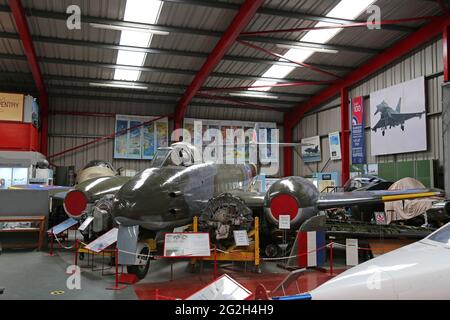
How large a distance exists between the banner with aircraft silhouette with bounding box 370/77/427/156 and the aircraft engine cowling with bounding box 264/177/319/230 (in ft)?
29.4

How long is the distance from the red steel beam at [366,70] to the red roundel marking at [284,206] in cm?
955

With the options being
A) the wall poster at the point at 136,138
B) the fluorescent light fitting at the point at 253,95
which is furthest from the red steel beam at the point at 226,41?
the fluorescent light fitting at the point at 253,95

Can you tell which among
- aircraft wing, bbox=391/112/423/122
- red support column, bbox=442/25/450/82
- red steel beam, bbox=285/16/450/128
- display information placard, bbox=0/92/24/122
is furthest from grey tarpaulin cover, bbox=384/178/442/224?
display information placard, bbox=0/92/24/122

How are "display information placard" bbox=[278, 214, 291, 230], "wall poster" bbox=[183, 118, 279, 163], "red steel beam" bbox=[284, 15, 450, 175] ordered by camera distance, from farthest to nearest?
"wall poster" bbox=[183, 118, 279, 163] → "red steel beam" bbox=[284, 15, 450, 175] → "display information placard" bbox=[278, 214, 291, 230]

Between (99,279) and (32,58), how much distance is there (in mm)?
10323

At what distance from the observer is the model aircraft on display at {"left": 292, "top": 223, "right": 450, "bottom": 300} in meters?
2.71

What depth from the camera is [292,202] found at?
23.7 ft

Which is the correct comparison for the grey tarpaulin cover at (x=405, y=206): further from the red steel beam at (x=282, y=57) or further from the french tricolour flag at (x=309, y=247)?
the french tricolour flag at (x=309, y=247)

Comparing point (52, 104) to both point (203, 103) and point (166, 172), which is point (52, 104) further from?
point (166, 172)

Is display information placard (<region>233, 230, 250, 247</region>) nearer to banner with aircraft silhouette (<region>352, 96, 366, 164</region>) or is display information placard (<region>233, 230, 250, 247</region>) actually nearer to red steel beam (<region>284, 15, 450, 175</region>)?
red steel beam (<region>284, 15, 450, 175</region>)

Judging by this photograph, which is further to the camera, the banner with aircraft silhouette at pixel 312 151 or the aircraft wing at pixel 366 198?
the banner with aircraft silhouette at pixel 312 151

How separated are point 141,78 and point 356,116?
10.1 metres

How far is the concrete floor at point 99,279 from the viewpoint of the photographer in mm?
5730

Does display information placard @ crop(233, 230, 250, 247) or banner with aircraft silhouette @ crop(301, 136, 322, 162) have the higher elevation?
banner with aircraft silhouette @ crop(301, 136, 322, 162)
